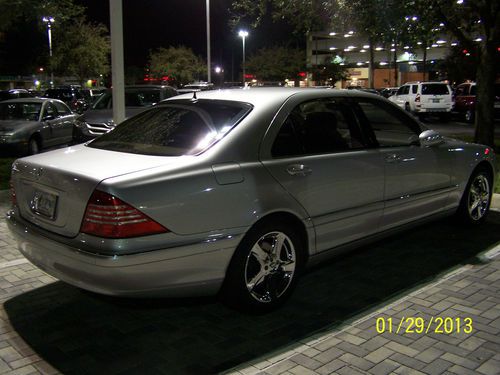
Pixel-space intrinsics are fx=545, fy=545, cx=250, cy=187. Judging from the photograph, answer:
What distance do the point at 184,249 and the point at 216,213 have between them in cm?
32

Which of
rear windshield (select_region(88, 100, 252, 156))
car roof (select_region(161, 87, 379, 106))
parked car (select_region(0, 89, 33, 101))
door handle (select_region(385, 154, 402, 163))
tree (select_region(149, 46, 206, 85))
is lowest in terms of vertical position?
door handle (select_region(385, 154, 402, 163))

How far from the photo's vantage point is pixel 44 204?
372cm

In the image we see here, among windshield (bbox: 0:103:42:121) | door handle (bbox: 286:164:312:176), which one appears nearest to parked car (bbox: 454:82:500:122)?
windshield (bbox: 0:103:42:121)

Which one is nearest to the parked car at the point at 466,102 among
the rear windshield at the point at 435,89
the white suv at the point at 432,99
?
the white suv at the point at 432,99

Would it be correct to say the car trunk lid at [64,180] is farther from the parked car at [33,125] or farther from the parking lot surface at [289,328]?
the parked car at [33,125]

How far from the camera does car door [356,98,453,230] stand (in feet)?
16.0

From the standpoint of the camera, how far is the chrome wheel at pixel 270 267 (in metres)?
3.86

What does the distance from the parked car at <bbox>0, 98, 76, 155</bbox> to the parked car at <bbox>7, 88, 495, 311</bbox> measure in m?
8.56

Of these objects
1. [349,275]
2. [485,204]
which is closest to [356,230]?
[349,275]

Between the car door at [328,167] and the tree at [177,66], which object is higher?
the tree at [177,66]

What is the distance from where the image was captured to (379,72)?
65.1 m

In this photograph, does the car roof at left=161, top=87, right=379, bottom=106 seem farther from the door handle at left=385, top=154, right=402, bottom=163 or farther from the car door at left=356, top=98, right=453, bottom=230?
the door handle at left=385, top=154, right=402, bottom=163

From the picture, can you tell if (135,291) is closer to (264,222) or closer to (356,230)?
(264,222)
